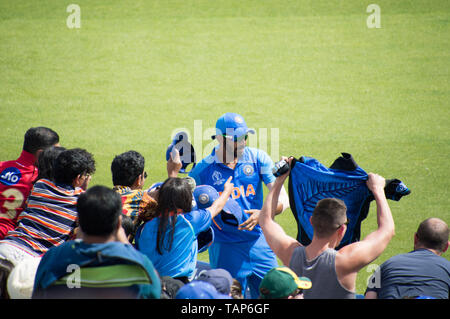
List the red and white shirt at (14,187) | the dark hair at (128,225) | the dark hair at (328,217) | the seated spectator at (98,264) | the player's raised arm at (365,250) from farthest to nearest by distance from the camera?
the red and white shirt at (14,187)
the dark hair at (128,225)
the dark hair at (328,217)
the player's raised arm at (365,250)
the seated spectator at (98,264)

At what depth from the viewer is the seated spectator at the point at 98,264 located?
8.66 feet

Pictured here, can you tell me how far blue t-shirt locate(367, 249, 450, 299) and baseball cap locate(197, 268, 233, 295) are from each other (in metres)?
1.09

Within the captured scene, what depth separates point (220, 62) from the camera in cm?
1291

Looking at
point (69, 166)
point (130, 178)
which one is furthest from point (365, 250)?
point (69, 166)

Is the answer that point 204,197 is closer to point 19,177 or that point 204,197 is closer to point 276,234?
point 276,234

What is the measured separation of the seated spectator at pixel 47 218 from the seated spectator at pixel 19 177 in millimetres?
413

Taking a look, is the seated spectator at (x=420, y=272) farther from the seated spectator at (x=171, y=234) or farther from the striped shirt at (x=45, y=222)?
the striped shirt at (x=45, y=222)

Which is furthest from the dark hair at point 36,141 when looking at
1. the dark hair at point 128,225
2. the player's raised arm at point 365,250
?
the player's raised arm at point 365,250

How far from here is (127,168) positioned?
168 inches

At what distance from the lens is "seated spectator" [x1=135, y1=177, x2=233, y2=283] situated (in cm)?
367

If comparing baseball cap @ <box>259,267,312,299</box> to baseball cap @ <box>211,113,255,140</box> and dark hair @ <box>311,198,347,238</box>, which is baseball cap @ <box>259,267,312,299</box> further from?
baseball cap @ <box>211,113,255,140</box>

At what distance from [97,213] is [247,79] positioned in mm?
9826

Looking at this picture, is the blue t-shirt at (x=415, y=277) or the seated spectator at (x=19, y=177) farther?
the seated spectator at (x=19, y=177)
